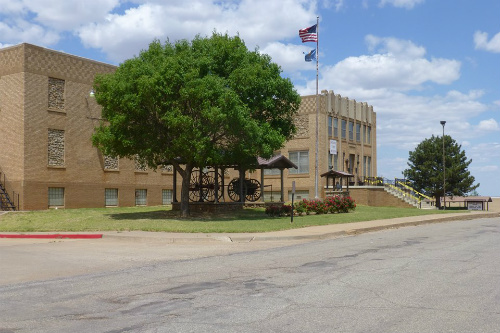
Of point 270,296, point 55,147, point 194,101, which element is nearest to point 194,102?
point 194,101

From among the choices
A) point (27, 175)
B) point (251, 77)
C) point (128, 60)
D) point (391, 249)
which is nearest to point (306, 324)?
point (391, 249)

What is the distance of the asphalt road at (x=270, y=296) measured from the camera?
263 inches

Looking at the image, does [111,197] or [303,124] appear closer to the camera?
[111,197]

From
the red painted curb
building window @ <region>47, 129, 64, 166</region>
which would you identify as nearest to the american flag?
building window @ <region>47, 129, 64, 166</region>

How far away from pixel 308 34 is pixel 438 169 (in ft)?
101

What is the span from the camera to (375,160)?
2281 inches

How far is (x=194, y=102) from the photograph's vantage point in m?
24.4

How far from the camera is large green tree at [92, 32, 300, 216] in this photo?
78.9ft

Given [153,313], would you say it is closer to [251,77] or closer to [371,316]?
[371,316]

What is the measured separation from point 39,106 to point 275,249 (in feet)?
72.0

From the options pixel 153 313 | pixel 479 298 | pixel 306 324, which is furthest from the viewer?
pixel 479 298

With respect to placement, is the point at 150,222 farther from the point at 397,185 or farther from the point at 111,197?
the point at 397,185

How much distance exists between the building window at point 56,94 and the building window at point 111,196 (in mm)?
6496

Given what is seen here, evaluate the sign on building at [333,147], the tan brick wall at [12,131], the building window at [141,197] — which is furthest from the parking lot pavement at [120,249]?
the sign on building at [333,147]
